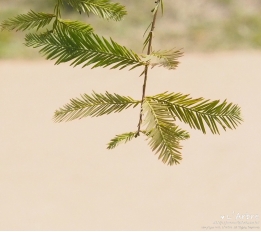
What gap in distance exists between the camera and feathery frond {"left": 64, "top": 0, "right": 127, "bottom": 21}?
0.28 meters

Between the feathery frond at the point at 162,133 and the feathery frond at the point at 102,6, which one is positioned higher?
the feathery frond at the point at 102,6

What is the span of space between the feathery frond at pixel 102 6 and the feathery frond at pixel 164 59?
8cm

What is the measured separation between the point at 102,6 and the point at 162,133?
12 centimetres

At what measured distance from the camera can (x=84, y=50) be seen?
0.22 m

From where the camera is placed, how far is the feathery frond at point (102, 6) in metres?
0.28

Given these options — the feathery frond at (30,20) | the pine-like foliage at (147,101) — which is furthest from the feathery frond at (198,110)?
the feathery frond at (30,20)

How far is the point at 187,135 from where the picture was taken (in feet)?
0.84

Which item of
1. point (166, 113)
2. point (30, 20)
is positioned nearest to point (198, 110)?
point (166, 113)

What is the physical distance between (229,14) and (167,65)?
0.85 metres

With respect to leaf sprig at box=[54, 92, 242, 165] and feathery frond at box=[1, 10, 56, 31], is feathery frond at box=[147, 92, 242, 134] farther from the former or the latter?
feathery frond at box=[1, 10, 56, 31]

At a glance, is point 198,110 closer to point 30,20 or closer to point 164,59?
point 164,59

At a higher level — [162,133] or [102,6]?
[102,6]

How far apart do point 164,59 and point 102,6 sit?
3.7 inches

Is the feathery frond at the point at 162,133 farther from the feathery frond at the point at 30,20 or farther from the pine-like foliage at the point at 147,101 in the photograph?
the feathery frond at the point at 30,20
